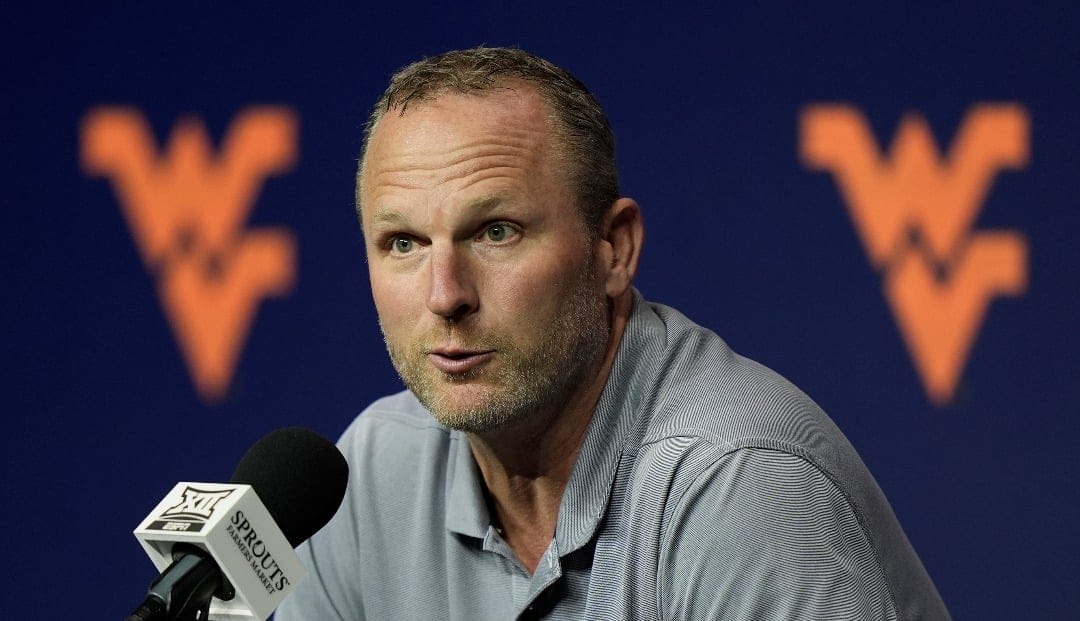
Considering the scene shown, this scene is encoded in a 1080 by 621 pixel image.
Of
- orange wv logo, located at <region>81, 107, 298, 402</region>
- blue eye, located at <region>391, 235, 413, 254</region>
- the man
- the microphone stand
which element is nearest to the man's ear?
the man

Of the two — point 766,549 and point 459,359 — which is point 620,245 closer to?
point 459,359

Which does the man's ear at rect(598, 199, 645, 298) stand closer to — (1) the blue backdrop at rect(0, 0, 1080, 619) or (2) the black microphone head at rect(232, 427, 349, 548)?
(2) the black microphone head at rect(232, 427, 349, 548)

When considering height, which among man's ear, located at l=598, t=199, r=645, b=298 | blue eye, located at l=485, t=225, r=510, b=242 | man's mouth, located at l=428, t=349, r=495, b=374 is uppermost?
blue eye, located at l=485, t=225, r=510, b=242

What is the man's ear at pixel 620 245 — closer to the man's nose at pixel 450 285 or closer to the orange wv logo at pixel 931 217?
the man's nose at pixel 450 285

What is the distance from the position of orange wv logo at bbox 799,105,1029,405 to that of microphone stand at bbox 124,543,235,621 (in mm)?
2063

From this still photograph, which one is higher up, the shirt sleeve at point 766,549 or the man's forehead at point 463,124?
the man's forehead at point 463,124

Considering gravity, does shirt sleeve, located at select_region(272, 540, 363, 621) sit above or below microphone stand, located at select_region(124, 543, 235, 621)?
below

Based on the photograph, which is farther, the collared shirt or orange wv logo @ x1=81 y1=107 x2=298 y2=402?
orange wv logo @ x1=81 y1=107 x2=298 y2=402

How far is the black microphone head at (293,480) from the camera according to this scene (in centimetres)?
132

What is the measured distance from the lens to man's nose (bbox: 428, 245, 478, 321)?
154 centimetres

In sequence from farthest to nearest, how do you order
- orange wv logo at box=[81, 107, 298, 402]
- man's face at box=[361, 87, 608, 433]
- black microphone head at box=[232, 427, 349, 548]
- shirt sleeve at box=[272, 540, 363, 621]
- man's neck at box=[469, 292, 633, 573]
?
orange wv logo at box=[81, 107, 298, 402]
shirt sleeve at box=[272, 540, 363, 621]
man's neck at box=[469, 292, 633, 573]
man's face at box=[361, 87, 608, 433]
black microphone head at box=[232, 427, 349, 548]

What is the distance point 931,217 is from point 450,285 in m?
1.65

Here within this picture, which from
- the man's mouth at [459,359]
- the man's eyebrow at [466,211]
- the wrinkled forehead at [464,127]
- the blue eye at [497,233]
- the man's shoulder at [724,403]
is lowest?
the man's shoulder at [724,403]

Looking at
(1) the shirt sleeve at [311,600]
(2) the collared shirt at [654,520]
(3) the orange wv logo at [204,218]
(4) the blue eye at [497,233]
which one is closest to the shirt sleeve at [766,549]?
(2) the collared shirt at [654,520]
